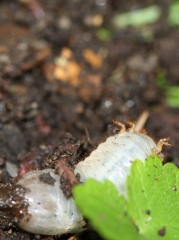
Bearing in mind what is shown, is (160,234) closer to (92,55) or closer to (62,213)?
(62,213)

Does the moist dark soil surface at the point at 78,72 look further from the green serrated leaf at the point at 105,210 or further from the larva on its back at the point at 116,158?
the green serrated leaf at the point at 105,210

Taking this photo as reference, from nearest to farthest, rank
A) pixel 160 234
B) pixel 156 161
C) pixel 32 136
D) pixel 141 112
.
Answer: pixel 160 234 < pixel 156 161 < pixel 32 136 < pixel 141 112

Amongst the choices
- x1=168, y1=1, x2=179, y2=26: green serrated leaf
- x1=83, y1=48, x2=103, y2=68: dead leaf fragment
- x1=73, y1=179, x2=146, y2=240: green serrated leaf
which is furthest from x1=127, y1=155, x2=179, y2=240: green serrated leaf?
x1=168, y1=1, x2=179, y2=26: green serrated leaf

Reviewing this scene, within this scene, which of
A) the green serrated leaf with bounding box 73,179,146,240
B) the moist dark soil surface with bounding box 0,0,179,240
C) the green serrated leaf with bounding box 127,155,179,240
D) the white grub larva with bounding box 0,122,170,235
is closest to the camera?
the green serrated leaf with bounding box 73,179,146,240

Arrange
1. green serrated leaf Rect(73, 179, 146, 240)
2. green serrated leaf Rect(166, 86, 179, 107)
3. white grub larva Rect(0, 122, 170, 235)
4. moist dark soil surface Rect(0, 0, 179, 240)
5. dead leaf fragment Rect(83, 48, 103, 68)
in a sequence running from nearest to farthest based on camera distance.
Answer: green serrated leaf Rect(73, 179, 146, 240) < white grub larva Rect(0, 122, 170, 235) < moist dark soil surface Rect(0, 0, 179, 240) < green serrated leaf Rect(166, 86, 179, 107) < dead leaf fragment Rect(83, 48, 103, 68)

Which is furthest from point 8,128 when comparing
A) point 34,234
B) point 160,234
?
point 160,234

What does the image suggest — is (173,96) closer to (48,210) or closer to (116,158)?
(116,158)

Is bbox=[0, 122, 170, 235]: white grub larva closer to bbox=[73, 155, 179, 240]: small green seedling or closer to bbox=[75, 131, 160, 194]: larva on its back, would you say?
bbox=[75, 131, 160, 194]: larva on its back
